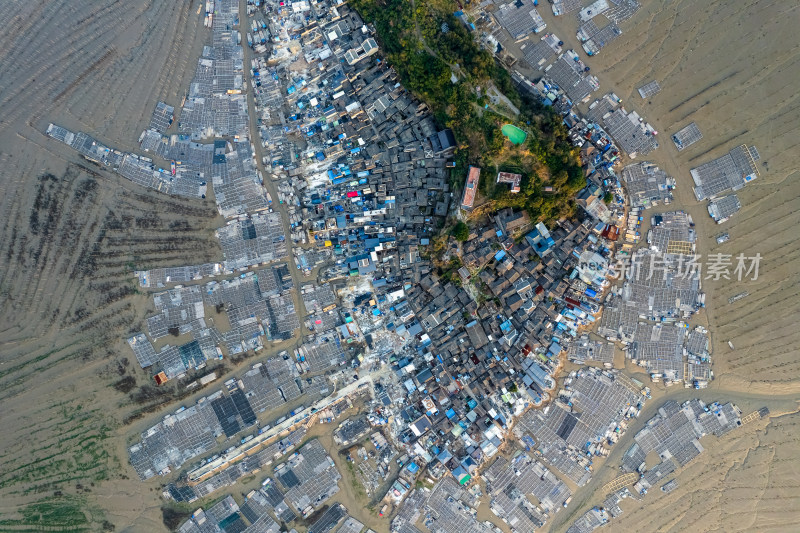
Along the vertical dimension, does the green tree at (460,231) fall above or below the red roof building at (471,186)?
below

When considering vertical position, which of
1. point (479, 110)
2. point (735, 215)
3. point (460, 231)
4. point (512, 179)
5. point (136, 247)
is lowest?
point (735, 215)

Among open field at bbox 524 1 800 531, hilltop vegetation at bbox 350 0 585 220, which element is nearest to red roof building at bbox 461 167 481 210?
hilltop vegetation at bbox 350 0 585 220

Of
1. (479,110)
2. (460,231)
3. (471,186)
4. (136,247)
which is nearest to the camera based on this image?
(471,186)

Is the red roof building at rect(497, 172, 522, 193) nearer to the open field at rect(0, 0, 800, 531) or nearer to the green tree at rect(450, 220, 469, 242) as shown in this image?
the green tree at rect(450, 220, 469, 242)

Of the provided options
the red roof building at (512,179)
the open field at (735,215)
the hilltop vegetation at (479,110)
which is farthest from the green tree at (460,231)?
the open field at (735,215)

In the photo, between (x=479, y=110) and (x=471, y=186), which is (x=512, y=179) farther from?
(x=479, y=110)

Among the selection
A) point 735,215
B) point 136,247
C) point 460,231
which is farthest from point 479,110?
point 136,247

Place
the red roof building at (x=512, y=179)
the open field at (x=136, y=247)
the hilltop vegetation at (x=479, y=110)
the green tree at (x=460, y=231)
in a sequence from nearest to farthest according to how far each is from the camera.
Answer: the red roof building at (x=512, y=179) → the hilltop vegetation at (x=479, y=110) → the green tree at (x=460, y=231) → the open field at (x=136, y=247)

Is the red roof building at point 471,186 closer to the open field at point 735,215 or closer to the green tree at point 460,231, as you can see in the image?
the green tree at point 460,231
